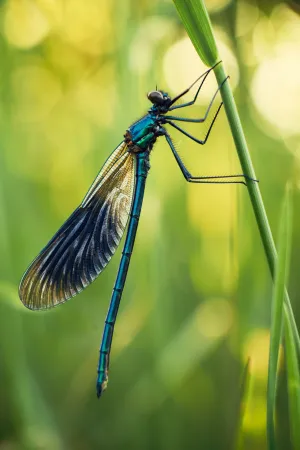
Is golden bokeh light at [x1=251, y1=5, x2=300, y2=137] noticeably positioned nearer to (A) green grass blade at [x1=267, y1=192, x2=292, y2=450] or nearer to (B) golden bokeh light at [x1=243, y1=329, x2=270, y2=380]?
(B) golden bokeh light at [x1=243, y1=329, x2=270, y2=380]

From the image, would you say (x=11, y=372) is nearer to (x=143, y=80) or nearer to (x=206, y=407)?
(x=206, y=407)

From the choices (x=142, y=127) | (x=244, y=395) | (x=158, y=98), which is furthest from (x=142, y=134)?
(x=244, y=395)

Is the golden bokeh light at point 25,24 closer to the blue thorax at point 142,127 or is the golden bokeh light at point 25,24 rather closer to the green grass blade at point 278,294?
the blue thorax at point 142,127

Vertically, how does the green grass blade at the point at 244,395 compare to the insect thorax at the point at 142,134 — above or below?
below

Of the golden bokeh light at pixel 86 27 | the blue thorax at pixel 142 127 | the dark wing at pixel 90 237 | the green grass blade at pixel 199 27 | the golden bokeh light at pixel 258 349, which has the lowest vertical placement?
the golden bokeh light at pixel 258 349

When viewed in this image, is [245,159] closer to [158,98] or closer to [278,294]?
[278,294]

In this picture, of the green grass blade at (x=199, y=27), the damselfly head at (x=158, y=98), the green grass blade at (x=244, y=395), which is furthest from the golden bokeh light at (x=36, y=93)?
the green grass blade at (x=244, y=395)
